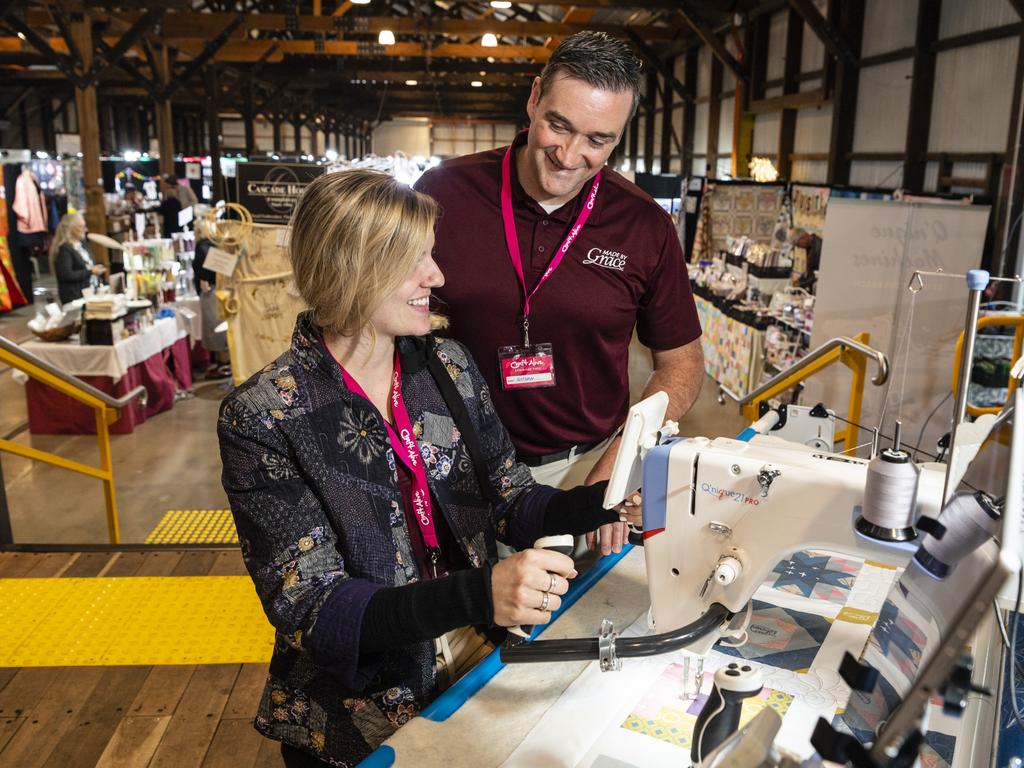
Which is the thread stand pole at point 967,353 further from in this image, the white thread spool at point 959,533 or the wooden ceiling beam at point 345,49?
the wooden ceiling beam at point 345,49

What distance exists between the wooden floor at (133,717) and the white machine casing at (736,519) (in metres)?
1.59

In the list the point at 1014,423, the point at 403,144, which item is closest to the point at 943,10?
the point at 1014,423

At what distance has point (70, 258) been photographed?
828 centimetres

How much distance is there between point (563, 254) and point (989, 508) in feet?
4.06

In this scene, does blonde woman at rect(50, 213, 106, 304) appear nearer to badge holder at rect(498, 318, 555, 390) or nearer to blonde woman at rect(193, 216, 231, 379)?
blonde woman at rect(193, 216, 231, 379)

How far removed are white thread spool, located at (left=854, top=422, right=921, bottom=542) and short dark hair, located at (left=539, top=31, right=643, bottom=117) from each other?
3.18 ft

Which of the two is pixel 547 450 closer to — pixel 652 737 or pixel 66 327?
pixel 652 737

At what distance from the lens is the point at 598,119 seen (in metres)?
1.79

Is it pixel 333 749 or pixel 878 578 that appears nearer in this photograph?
pixel 333 749

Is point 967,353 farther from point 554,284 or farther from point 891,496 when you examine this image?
point 554,284

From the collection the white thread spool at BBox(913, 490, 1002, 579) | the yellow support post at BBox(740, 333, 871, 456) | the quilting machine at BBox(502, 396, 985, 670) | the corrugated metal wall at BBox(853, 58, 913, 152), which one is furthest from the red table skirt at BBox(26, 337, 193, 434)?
the corrugated metal wall at BBox(853, 58, 913, 152)

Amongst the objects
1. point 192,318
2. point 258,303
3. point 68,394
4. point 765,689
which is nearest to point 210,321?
point 192,318

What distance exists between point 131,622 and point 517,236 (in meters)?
2.02

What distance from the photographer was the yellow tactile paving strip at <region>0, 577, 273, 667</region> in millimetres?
2824
